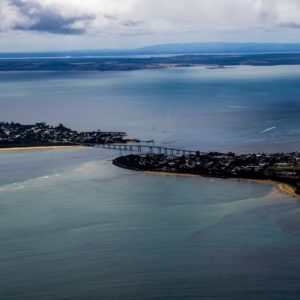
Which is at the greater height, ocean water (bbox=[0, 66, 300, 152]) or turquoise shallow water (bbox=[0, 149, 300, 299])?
turquoise shallow water (bbox=[0, 149, 300, 299])

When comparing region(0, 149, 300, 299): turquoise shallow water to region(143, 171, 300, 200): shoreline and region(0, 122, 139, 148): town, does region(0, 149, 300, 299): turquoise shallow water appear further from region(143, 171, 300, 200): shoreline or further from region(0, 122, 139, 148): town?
region(0, 122, 139, 148): town

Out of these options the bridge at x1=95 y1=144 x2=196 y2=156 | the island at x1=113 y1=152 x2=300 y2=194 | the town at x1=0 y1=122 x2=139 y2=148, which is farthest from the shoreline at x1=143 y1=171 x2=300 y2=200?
the town at x1=0 y1=122 x2=139 y2=148

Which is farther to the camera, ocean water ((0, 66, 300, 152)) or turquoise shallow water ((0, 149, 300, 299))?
ocean water ((0, 66, 300, 152))

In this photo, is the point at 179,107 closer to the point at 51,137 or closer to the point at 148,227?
the point at 51,137

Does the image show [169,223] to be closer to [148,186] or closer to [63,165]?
[148,186]

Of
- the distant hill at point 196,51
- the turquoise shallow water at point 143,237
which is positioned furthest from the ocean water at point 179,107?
the distant hill at point 196,51

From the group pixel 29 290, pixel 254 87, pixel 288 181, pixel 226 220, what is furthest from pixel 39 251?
pixel 254 87
